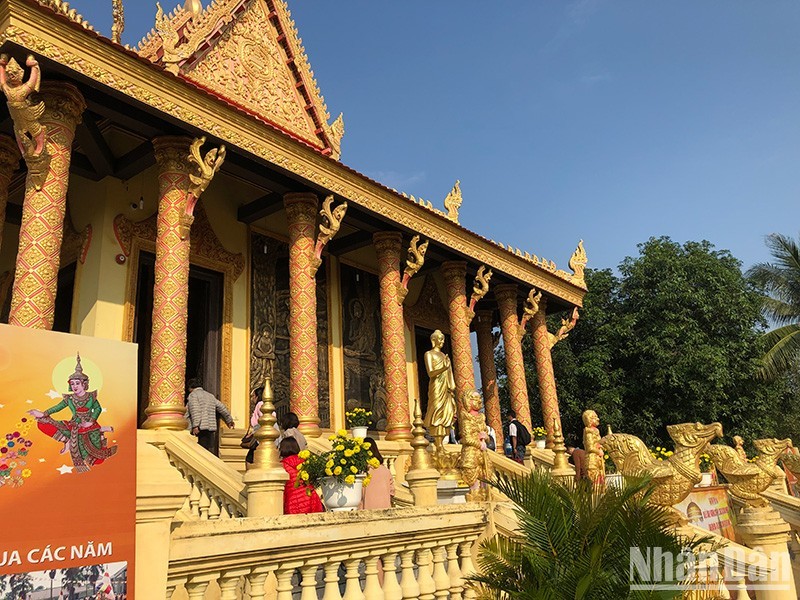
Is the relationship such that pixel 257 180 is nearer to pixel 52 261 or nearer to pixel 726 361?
pixel 52 261

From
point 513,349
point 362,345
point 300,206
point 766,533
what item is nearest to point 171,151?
point 300,206

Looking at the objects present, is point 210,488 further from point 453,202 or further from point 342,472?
point 453,202

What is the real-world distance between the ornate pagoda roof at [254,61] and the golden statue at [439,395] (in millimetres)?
4613

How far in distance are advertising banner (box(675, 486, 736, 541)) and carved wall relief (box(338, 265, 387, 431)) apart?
6.24 meters

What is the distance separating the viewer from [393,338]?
10648 millimetres

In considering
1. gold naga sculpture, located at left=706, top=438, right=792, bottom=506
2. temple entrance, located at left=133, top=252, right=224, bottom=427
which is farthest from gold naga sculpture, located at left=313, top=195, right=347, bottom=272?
gold naga sculpture, located at left=706, top=438, right=792, bottom=506

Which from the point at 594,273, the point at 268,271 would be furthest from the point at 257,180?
the point at 594,273

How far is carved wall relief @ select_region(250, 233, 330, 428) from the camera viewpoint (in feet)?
33.6

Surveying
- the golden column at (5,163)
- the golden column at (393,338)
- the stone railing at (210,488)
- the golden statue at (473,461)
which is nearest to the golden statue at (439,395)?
the golden column at (393,338)

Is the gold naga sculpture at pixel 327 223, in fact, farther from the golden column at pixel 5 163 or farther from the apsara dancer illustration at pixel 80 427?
the apsara dancer illustration at pixel 80 427

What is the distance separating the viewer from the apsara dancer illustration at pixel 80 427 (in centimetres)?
194

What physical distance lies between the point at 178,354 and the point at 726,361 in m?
16.1

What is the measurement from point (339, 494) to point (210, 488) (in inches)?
58.6

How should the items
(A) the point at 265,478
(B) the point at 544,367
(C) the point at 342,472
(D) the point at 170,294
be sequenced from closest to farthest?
(A) the point at 265,478 → (C) the point at 342,472 → (D) the point at 170,294 → (B) the point at 544,367
